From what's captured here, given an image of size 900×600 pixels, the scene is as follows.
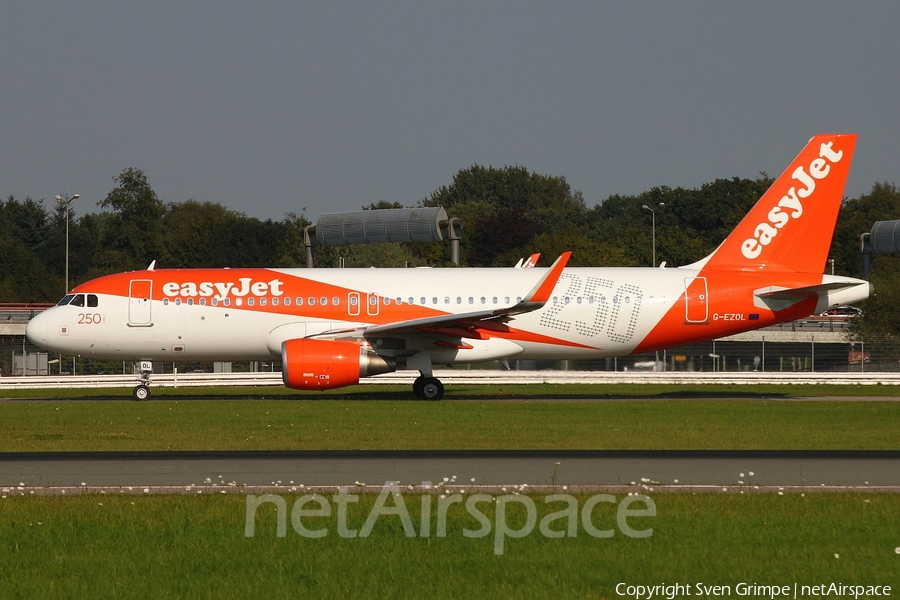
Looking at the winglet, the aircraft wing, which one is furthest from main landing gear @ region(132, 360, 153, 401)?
the winglet

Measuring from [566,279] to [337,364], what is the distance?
693cm

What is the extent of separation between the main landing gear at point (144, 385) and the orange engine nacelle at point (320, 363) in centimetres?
466

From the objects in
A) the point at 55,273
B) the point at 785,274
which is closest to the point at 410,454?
the point at 785,274

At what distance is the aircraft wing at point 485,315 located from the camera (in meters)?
26.6

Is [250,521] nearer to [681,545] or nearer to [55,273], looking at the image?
[681,545]

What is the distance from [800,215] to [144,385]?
1828 centimetres

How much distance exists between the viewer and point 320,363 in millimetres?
26844

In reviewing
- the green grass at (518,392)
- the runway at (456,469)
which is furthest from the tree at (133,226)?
the runway at (456,469)

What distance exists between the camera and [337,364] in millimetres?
26922
